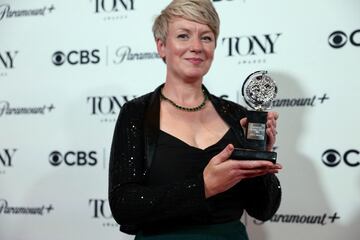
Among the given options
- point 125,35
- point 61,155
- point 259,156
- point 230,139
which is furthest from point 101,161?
point 259,156

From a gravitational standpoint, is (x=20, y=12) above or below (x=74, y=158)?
above

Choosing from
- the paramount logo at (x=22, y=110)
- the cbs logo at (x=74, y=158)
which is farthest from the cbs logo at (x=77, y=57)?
the cbs logo at (x=74, y=158)

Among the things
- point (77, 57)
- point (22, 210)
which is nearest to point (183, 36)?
point (77, 57)

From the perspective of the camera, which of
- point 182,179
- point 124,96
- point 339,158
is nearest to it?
point 182,179

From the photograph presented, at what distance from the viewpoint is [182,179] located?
3.32ft

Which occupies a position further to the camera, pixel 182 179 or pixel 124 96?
pixel 124 96

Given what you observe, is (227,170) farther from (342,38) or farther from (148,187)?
(342,38)

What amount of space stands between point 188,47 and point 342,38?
0.67m

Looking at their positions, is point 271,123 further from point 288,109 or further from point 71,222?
point 71,222

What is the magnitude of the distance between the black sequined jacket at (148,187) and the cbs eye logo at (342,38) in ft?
1.78

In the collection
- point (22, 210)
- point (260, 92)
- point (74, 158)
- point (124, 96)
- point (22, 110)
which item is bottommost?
point (22, 210)

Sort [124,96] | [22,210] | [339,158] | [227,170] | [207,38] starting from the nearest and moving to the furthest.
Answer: [227,170], [207,38], [339,158], [124,96], [22,210]

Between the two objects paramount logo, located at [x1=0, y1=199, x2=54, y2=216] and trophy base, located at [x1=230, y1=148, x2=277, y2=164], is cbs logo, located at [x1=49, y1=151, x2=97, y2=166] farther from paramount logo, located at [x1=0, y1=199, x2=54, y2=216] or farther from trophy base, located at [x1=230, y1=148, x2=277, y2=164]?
trophy base, located at [x1=230, y1=148, x2=277, y2=164]

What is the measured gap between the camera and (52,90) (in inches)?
73.7
